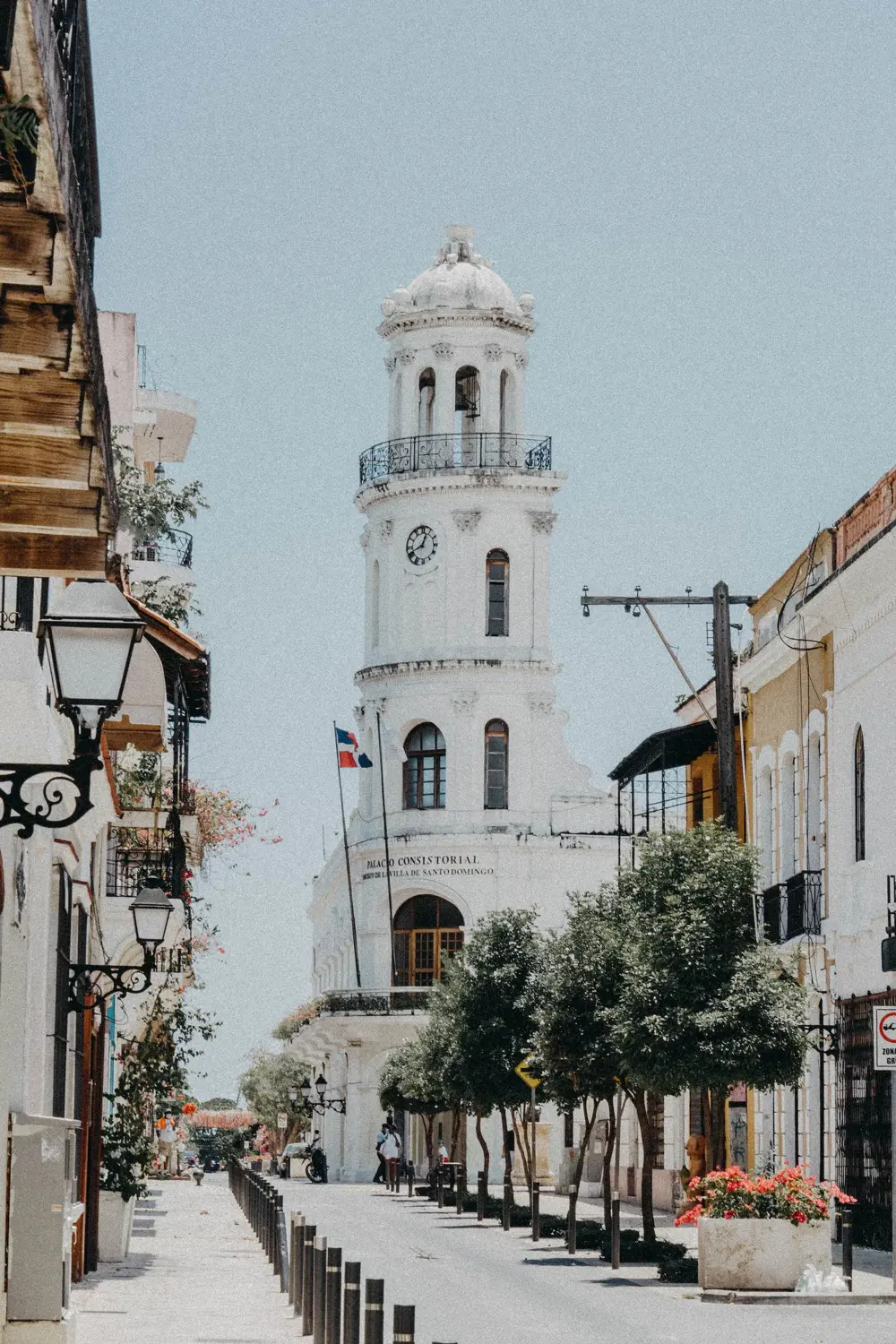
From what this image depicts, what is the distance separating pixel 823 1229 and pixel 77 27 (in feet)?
60.4

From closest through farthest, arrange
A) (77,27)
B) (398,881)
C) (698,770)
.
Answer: (77,27)
(698,770)
(398,881)

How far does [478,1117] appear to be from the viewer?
4569cm

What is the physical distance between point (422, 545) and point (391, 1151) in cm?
1995

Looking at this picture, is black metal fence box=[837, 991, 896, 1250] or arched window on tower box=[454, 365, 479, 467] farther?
arched window on tower box=[454, 365, 479, 467]

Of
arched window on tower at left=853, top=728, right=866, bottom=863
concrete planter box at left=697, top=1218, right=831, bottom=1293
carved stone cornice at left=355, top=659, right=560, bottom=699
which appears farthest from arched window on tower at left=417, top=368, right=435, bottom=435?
concrete planter box at left=697, top=1218, right=831, bottom=1293

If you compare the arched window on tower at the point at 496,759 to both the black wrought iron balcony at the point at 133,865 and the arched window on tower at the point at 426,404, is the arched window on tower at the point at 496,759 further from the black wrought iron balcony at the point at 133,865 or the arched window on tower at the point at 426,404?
the black wrought iron balcony at the point at 133,865

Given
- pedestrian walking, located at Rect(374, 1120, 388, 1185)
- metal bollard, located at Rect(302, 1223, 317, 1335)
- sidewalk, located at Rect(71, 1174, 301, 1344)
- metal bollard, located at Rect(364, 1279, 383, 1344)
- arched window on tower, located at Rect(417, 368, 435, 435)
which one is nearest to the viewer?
metal bollard, located at Rect(364, 1279, 383, 1344)

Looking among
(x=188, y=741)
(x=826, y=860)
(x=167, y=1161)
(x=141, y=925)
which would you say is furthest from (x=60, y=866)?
(x=167, y=1161)

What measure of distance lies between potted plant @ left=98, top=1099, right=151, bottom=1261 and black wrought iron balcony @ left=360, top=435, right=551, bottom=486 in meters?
44.6

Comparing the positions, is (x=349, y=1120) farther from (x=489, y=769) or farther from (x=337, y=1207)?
(x=337, y=1207)

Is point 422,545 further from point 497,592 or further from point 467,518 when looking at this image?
point 497,592

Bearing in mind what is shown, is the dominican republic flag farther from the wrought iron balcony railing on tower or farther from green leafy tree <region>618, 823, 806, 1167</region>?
green leafy tree <region>618, 823, 806, 1167</region>

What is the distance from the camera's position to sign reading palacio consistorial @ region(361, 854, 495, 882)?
70750mm

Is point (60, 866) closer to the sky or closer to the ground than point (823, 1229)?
closer to the sky
